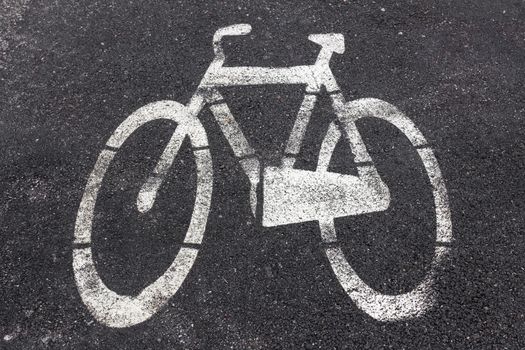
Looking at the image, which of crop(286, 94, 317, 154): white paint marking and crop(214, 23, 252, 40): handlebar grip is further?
crop(214, 23, 252, 40): handlebar grip

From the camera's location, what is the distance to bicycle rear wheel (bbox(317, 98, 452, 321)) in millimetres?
3059

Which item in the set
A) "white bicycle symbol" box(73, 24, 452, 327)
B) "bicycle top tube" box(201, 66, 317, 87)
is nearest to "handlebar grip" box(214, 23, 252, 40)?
"white bicycle symbol" box(73, 24, 452, 327)

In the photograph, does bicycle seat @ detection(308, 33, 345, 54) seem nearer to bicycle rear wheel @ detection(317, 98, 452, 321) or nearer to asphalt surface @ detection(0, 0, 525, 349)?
asphalt surface @ detection(0, 0, 525, 349)

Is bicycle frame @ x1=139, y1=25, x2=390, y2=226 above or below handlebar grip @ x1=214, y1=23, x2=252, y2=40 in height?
below

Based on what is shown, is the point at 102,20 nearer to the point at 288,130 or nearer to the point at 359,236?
the point at 288,130

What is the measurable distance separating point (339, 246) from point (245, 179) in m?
0.85

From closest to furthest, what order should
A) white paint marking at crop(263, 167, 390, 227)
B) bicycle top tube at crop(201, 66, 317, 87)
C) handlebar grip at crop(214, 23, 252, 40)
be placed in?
white paint marking at crop(263, 167, 390, 227) < bicycle top tube at crop(201, 66, 317, 87) < handlebar grip at crop(214, 23, 252, 40)

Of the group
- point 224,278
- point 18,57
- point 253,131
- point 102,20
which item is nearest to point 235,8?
point 102,20

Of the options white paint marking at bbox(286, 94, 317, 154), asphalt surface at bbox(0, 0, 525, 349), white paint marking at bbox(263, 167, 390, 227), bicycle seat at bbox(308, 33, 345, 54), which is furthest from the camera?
bicycle seat at bbox(308, 33, 345, 54)

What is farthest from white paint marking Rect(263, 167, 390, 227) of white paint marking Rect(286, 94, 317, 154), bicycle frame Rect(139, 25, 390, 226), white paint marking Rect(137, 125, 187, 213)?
white paint marking Rect(137, 125, 187, 213)

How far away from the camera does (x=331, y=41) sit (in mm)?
4441

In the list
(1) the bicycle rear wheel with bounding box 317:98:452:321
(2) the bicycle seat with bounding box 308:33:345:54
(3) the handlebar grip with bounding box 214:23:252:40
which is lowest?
(1) the bicycle rear wheel with bounding box 317:98:452:321

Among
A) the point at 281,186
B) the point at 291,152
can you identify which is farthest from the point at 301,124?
the point at 281,186

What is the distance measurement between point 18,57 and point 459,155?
392cm
